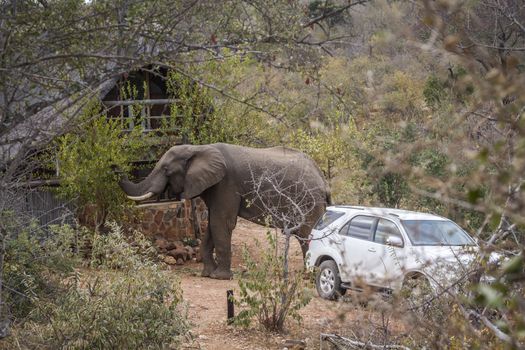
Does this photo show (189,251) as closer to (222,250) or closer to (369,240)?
(222,250)

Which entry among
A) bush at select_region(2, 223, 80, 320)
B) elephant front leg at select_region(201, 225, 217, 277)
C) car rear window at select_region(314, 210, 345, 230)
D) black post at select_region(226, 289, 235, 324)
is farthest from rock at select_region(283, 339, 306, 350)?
elephant front leg at select_region(201, 225, 217, 277)

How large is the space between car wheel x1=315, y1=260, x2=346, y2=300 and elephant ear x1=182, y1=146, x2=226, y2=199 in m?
3.52

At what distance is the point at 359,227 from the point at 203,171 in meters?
3.92

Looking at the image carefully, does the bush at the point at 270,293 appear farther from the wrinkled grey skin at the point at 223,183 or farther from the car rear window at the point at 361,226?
the wrinkled grey skin at the point at 223,183

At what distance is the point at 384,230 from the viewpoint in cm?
1224

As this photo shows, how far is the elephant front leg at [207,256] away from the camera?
1609 centimetres

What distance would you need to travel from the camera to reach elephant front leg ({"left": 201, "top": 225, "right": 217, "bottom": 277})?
1609 cm

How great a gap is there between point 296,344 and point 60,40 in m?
5.00

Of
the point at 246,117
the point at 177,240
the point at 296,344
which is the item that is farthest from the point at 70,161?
the point at 296,344

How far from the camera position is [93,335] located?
7906mm

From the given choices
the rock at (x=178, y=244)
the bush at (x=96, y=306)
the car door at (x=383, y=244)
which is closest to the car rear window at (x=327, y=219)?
the car door at (x=383, y=244)

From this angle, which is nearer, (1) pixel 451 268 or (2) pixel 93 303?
(1) pixel 451 268

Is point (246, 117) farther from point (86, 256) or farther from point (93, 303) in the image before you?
point (93, 303)

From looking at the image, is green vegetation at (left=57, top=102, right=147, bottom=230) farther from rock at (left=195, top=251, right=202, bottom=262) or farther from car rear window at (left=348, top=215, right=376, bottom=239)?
car rear window at (left=348, top=215, right=376, bottom=239)
